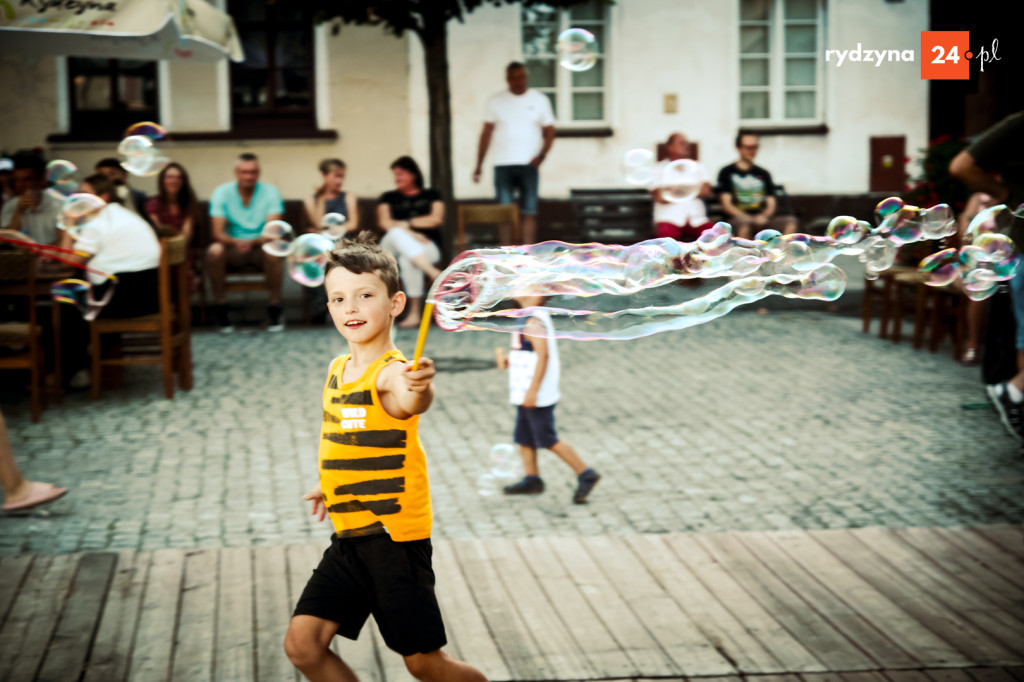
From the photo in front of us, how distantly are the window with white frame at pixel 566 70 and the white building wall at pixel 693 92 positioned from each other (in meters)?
0.22

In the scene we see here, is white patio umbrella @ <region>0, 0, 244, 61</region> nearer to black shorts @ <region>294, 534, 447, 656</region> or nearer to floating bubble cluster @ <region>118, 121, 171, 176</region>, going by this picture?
floating bubble cluster @ <region>118, 121, 171, 176</region>

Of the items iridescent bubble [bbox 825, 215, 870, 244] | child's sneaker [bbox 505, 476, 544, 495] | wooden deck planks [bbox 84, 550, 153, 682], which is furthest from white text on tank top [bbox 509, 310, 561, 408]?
wooden deck planks [bbox 84, 550, 153, 682]

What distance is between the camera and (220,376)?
30.9ft

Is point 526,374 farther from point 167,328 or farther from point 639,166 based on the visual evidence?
point 167,328

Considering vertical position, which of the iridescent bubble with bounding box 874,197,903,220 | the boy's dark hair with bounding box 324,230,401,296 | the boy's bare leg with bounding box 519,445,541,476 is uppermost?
the iridescent bubble with bounding box 874,197,903,220

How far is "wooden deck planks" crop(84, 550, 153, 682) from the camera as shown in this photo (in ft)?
12.8

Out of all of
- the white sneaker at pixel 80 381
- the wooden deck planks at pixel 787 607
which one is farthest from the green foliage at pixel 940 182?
the white sneaker at pixel 80 381

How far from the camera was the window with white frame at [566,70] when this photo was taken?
1689 centimetres

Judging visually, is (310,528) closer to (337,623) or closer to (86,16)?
(337,623)

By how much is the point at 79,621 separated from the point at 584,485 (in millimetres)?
2550

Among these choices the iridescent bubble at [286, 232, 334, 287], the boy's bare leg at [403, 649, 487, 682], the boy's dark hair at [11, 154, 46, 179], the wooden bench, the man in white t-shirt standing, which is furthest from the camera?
the wooden bench

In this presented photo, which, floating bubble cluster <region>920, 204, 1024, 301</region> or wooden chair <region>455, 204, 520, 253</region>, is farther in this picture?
wooden chair <region>455, 204, 520, 253</region>

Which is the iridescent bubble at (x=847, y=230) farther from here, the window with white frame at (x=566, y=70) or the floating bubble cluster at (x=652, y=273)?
the window with white frame at (x=566, y=70)

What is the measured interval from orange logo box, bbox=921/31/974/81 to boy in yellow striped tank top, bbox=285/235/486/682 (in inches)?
454
